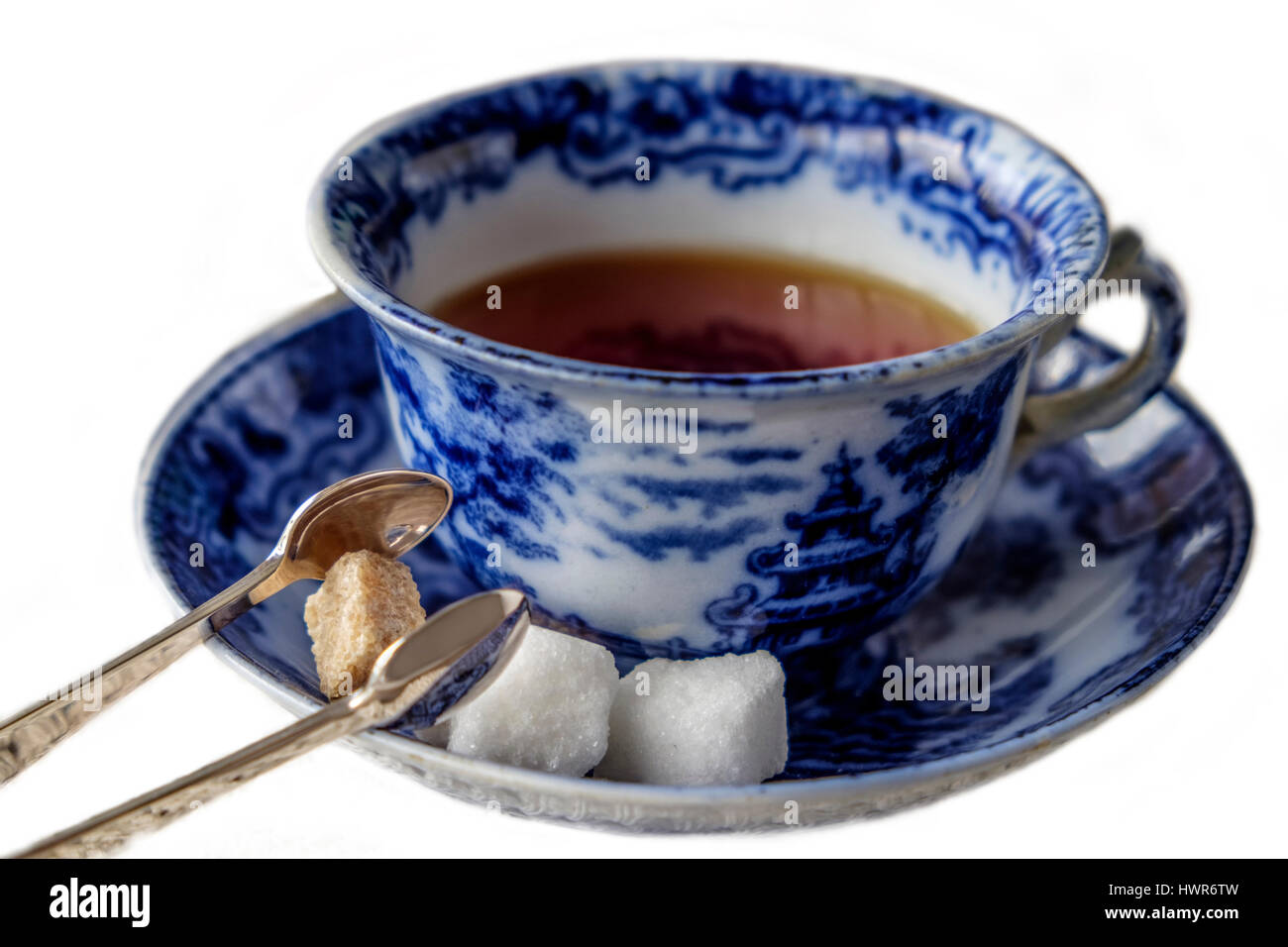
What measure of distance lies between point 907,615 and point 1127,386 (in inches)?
14.3

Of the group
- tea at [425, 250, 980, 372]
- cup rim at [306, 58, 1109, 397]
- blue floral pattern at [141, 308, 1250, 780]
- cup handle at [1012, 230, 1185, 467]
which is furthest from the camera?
tea at [425, 250, 980, 372]

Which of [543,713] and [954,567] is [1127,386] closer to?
[954,567]

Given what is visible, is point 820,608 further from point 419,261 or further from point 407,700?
point 419,261

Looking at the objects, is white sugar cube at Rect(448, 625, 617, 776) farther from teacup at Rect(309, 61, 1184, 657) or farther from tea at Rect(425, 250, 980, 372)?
tea at Rect(425, 250, 980, 372)

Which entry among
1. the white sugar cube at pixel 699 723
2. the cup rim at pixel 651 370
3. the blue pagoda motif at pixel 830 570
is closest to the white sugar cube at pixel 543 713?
the white sugar cube at pixel 699 723

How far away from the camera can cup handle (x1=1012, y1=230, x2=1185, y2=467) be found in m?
1.41

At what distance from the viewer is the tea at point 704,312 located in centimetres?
164

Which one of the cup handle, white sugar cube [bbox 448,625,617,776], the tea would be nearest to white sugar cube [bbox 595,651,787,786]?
white sugar cube [bbox 448,625,617,776]

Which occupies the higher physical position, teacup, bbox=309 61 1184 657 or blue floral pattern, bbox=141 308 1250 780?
teacup, bbox=309 61 1184 657

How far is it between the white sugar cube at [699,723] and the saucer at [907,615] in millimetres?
59

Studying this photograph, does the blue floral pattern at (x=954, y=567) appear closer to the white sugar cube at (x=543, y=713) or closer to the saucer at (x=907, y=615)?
the saucer at (x=907, y=615)

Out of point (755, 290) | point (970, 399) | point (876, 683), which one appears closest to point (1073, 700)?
point (876, 683)

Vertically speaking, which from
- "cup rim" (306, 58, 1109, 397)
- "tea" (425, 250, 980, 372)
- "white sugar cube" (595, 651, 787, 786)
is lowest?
"white sugar cube" (595, 651, 787, 786)

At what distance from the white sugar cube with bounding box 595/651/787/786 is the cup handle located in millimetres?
447
